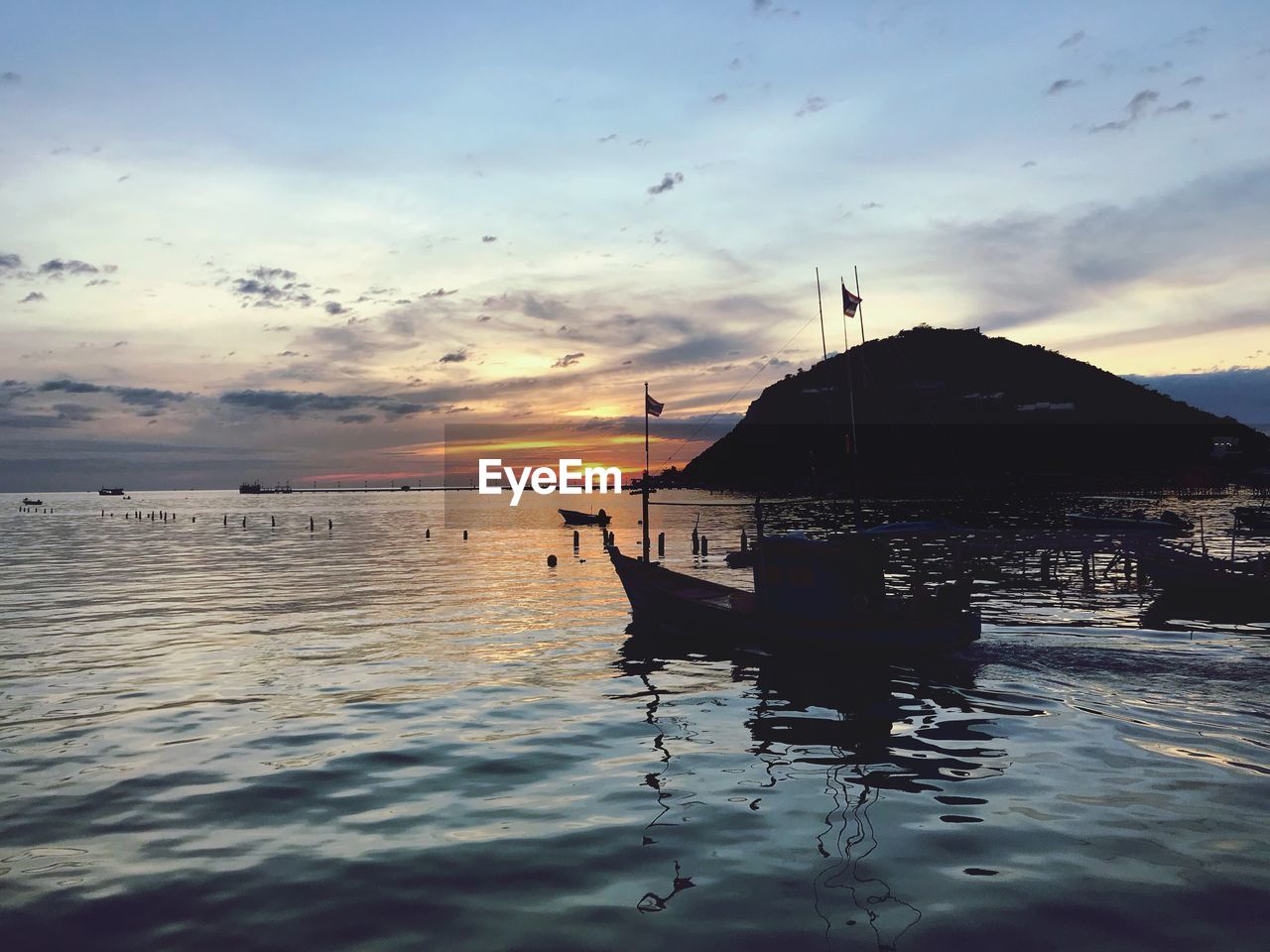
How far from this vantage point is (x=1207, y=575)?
3709cm

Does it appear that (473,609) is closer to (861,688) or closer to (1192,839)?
(861,688)

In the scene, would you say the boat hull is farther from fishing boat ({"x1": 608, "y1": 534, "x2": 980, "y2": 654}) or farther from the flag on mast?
the flag on mast

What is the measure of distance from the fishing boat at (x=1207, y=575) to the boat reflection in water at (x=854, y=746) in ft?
56.3

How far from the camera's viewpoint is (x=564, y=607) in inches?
1759

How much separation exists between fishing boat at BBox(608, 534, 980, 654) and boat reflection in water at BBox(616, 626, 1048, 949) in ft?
2.55

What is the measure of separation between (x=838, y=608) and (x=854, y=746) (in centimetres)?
1023

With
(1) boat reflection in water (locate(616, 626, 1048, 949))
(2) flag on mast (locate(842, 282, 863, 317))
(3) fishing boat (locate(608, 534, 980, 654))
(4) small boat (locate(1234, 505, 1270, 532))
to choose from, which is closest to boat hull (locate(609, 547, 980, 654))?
(3) fishing boat (locate(608, 534, 980, 654))

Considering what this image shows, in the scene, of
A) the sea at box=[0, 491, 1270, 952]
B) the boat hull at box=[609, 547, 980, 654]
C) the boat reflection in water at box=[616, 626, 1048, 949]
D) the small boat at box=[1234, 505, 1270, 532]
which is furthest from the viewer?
the small boat at box=[1234, 505, 1270, 532]

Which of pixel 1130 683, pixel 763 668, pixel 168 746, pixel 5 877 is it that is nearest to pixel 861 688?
pixel 763 668

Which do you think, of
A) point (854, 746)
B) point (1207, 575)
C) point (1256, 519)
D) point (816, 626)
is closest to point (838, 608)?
point (816, 626)

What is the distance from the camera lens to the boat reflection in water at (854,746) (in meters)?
11.6

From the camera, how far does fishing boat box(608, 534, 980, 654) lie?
2756cm

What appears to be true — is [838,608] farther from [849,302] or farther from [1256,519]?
[1256,519]

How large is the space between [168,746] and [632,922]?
13.5m
